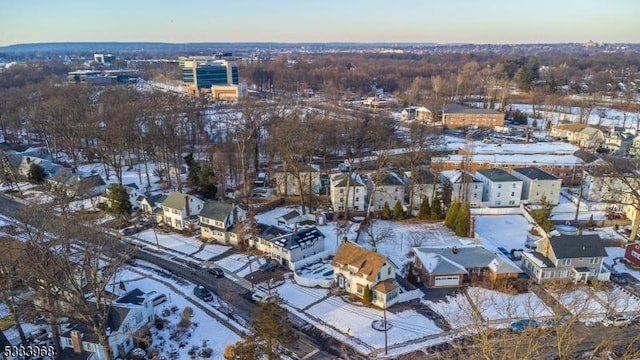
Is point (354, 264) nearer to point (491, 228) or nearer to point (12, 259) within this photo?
point (491, 228)

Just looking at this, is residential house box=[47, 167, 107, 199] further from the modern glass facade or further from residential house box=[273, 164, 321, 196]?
the modern glass facade

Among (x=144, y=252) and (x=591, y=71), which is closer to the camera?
(x=144, y=252)

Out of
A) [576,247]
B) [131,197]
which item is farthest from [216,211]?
[576,247]

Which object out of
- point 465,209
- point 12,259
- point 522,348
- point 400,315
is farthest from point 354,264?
point 12,259

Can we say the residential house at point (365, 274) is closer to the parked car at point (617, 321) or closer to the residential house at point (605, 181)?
the parked car at point (617, 321)

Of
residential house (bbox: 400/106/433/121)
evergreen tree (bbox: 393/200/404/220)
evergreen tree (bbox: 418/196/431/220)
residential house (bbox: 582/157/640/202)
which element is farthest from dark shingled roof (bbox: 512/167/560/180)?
residential house (bbox: 400/106/433/121)

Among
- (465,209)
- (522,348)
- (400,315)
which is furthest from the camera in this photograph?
(465,209)

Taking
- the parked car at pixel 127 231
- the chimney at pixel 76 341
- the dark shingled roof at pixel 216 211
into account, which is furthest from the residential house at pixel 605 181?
the chimney at pixel 76 341
